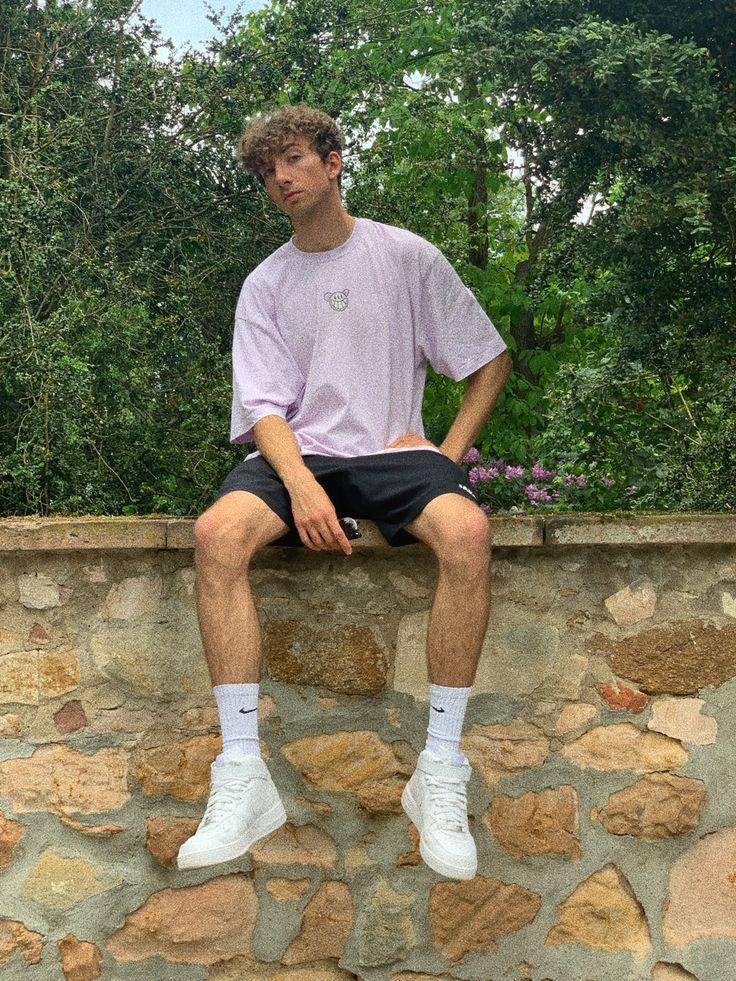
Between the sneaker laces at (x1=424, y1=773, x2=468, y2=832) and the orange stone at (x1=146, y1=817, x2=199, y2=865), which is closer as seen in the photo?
the sneaker laces at (x1=424, y1=773, x2=468, y2=832)

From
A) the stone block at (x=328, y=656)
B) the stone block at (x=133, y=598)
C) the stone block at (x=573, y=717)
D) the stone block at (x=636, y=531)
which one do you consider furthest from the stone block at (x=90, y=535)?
the stone block at (x=573, y=717)

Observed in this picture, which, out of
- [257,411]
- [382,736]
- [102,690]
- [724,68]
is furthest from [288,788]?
[724,68]

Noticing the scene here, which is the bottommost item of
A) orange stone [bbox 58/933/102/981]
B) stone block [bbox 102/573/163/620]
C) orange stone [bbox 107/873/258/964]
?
orange stone [bbox 58/933/102/981]

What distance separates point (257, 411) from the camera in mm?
2811

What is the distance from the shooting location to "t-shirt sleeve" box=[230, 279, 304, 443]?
2.84 m

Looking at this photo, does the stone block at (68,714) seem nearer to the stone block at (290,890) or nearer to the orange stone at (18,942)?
the orange stone at (18,942)

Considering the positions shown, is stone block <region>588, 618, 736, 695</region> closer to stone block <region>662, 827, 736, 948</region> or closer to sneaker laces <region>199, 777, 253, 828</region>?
stone block <region>662, 827, 736, 948</region>

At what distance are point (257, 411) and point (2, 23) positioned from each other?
4.05 m

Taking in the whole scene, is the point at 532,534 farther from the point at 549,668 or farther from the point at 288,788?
the point at 288,788

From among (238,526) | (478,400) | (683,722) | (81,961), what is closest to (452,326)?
(478,400)

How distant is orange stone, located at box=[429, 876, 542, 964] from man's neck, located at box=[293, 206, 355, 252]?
1657 mm

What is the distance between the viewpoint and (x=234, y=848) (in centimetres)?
241

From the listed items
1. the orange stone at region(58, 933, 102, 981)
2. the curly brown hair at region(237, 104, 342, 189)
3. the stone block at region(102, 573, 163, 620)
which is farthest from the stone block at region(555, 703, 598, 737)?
the curly brown hair at region(237, 104, 342, 189)

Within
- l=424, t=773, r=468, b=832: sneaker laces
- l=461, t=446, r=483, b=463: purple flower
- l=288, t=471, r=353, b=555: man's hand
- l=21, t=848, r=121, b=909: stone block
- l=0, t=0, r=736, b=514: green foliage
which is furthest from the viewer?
l=461, t=446, r=483, b=463: purple flower
